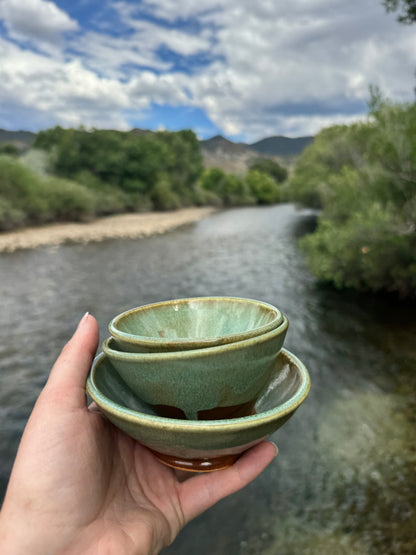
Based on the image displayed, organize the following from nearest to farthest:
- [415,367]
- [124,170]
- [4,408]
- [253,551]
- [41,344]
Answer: [253,551], [4,408], [415,367], [41,344], [124,170]

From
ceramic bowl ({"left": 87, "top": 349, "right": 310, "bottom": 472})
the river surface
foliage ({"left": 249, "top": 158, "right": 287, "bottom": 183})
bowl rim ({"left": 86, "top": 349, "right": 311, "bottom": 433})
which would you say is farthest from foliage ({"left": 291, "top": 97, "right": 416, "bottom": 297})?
foliage ({"left": 249, "top": 158, "right": 287, "bottom": 183})

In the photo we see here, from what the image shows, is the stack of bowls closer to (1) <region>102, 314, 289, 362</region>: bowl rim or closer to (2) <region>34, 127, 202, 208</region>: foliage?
(1) <region>102, 314, 289, 362</region>: bowl rim

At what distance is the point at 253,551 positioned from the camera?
13.2 ft

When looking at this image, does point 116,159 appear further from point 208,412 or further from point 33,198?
point 208,412

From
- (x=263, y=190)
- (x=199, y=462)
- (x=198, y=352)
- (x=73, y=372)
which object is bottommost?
(x=199, y=462)

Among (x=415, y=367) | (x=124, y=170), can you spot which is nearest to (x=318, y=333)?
(x=415, y=367)

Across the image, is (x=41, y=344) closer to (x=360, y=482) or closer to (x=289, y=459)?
(x=289, y=459)

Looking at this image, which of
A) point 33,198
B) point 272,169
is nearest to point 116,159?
point 33,198

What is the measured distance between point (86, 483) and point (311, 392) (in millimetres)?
5717

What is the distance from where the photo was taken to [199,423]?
1.15 metres

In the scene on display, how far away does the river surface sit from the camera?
4227mm

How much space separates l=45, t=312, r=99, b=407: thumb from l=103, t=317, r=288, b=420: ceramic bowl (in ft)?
1.30

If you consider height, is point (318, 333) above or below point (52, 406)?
below

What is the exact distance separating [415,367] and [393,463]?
3.05 m
